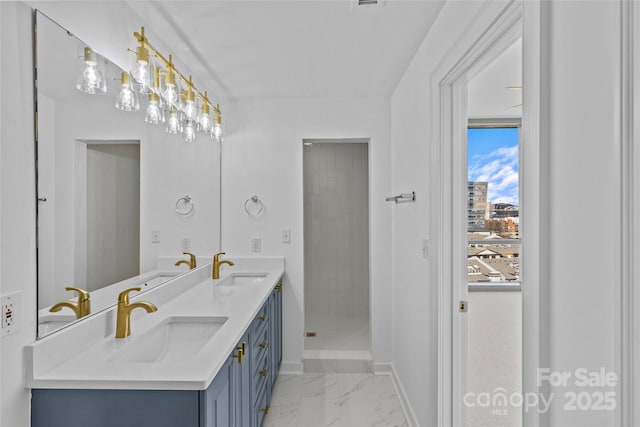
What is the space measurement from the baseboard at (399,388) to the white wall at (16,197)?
2.05m

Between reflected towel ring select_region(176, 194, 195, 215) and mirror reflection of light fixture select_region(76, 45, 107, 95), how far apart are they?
1.01m

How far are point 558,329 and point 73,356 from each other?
163 centimetres

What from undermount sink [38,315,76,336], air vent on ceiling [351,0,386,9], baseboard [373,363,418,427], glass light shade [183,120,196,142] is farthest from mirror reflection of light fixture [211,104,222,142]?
baseboard [373,363,418,427]

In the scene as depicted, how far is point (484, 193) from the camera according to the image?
318cm

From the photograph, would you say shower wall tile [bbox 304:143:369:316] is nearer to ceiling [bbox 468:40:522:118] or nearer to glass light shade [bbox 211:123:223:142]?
glass light shade [bbox 211:123:223:142]

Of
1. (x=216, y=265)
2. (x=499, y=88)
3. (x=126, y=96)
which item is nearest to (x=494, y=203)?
(x=499, y=88)

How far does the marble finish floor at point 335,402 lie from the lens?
2457mm

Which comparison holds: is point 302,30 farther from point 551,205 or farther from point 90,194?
point 551,205

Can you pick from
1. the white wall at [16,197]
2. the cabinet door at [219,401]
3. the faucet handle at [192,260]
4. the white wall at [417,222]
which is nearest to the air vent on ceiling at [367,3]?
the white wall at [417,222]

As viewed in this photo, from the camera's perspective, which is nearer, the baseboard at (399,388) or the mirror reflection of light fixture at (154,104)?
the mirror reflection of light fixture at (154,104)

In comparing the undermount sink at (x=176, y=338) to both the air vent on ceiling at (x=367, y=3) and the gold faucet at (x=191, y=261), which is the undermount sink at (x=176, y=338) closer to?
the gold faucet at (x=191, y=261)

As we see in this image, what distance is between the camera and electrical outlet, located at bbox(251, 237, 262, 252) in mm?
3225

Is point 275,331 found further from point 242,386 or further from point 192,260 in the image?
point 242,386

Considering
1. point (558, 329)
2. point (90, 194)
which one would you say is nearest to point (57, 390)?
point (90, 194)
